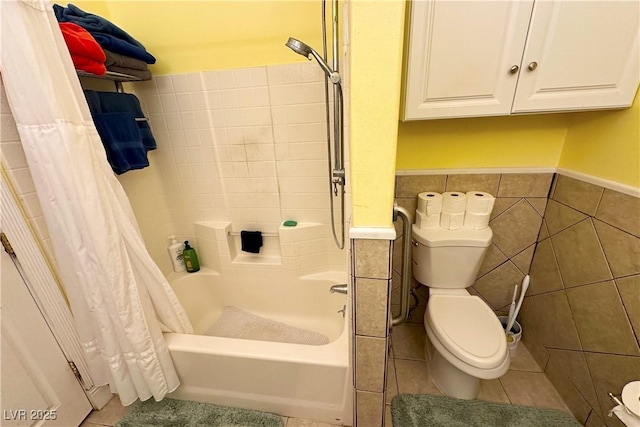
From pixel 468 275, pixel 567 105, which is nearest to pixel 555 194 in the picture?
pixel 567 105

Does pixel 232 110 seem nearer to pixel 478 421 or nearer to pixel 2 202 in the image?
pixel 2 202

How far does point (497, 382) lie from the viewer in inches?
52.6

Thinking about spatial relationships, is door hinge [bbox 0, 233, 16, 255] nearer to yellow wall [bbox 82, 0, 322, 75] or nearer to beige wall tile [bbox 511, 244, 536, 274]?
yellow wall [bbox 82, 0, 322, 75]

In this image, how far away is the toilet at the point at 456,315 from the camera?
3.49ft

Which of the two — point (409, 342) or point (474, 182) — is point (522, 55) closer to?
point (474, 182)

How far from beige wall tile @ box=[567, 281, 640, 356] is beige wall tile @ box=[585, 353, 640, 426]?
0.08 feet

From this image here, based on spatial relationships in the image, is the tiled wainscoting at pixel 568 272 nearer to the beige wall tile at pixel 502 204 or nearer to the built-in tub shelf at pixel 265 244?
the beige wall tile at pixel 502 204

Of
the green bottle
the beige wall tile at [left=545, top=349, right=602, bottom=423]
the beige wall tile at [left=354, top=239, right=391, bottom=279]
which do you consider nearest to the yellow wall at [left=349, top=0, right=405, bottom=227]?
the beige wall tile at [left=354, top=239, right=391, bottom=279]

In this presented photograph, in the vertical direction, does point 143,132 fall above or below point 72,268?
above

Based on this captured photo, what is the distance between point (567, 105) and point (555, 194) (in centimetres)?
47

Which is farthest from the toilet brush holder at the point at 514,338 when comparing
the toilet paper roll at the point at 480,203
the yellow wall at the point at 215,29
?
the yellow wall at the point at 215,29

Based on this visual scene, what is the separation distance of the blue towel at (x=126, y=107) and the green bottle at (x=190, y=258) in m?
0.66

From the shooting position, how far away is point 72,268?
95 cm

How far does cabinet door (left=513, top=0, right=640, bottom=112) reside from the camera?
0.88 m
